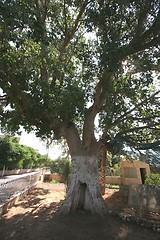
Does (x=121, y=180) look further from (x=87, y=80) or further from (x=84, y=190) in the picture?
(x=87, y=80)

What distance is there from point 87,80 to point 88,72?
57cm

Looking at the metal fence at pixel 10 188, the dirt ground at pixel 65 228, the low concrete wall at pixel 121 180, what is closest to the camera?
the dirt ground at pixel 65 228

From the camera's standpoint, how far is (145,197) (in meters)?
7.95

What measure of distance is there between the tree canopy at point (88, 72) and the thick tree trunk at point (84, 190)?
0.56 metres

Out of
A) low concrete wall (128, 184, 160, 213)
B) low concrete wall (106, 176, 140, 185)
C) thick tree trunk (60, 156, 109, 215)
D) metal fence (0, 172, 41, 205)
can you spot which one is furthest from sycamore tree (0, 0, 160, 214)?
low concrete wall (106, 176, 140, 185)

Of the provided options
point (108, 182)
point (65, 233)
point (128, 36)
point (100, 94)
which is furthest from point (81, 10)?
point (108, 182)

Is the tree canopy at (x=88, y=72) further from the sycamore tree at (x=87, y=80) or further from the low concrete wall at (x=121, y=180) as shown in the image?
the low concrete wall at (x=121, y=180)

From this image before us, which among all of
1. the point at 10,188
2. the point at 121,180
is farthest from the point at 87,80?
the point at 121,180

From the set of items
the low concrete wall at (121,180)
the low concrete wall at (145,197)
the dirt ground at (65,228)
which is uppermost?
the low concrete wall at (121,180)

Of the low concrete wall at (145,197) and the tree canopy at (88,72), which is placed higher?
the tree canopy at (88,72)

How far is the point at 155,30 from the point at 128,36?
1058mm

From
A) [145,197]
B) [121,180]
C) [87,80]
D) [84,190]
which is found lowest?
[145,197]

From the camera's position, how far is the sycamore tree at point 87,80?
23.4 feet

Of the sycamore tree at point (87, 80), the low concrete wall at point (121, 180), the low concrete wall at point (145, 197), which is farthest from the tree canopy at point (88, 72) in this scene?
the low concrete wall at point (121, 180)
